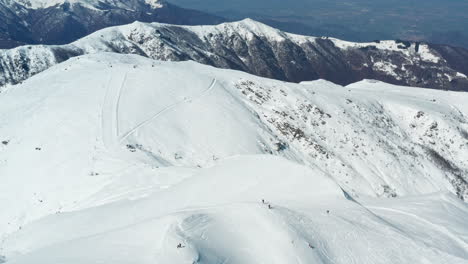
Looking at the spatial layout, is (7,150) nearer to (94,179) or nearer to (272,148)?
(94,179)

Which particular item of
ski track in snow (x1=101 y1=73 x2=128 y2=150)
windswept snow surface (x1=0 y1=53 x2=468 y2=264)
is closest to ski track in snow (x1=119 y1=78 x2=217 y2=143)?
windswept snow surface (x1=0 y1=53 x2=468 y2=264)

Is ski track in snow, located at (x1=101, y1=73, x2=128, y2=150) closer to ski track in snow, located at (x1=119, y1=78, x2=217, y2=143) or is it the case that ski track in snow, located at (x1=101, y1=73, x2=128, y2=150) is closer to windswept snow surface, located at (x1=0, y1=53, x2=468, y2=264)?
windswept snow surface, located at (x1=0, y1=53, x2=468, y2=264)

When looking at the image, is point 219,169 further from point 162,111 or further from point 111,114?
point 162,111

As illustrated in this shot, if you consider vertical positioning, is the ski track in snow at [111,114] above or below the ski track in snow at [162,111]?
above

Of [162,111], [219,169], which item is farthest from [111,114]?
[219,169]

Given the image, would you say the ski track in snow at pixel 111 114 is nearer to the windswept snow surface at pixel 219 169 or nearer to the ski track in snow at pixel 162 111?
the windswept snow surface at pixel 219 169

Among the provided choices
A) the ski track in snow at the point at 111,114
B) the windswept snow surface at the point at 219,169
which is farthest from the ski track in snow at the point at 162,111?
the ski track in snow at the point at 111,114

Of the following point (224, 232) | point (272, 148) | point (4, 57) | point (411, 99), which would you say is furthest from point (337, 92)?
point (4, 57)

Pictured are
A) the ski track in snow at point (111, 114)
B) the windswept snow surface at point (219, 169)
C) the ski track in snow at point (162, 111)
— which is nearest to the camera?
the windswept snow surface at point (219, 169)

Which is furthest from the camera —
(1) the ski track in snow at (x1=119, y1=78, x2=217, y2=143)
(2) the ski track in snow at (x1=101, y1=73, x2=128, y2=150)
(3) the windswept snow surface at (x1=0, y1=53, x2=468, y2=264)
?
(1) the ski track in snow at (x1=119, y1=78, x2=217, y2=143)
